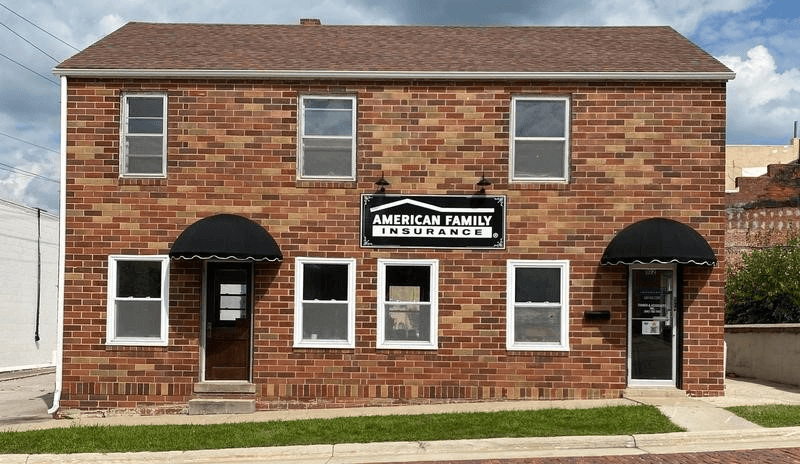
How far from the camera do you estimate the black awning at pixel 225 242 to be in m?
12.8

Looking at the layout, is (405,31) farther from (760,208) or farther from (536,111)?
(760,208)

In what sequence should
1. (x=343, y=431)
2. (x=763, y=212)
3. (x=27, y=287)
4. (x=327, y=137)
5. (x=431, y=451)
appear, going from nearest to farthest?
(x=431, y=451) < (x=343, y=431) < (x=327, y=137) < (x=763, y=212) < (x=27, y=287)

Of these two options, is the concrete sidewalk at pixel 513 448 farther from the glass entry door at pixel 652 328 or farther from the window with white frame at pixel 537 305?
the window with white frame at pixel 537 305

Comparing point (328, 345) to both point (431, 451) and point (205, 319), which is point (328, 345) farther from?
point (431, 451)

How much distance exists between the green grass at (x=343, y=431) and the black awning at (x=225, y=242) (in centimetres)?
271

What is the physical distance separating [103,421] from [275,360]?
292 centimetres

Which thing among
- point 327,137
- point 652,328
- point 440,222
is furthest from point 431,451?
point 327,137

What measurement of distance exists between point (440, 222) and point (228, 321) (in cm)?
409

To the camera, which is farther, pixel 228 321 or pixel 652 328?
pixel 228 321

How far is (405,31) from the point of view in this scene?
16.2 metres

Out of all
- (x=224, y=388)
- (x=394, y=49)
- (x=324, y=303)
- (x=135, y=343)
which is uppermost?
(x=394, y=49)

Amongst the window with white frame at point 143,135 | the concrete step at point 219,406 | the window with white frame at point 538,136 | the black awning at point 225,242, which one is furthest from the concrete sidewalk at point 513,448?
the window with white frame at point 143,135

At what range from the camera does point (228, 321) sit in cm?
1386

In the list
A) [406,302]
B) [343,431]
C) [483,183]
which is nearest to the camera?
[343,431]
